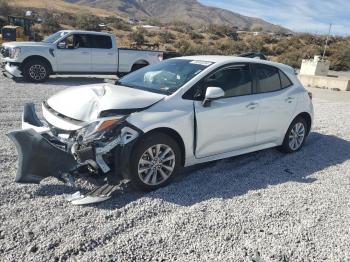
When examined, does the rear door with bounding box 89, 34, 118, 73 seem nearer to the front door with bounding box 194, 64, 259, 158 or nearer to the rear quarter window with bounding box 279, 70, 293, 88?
the rear quarter window with bounding box 279, 70, 293, 88

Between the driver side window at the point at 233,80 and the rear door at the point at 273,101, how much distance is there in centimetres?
22

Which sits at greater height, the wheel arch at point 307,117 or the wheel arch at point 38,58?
the wheel arch at point 307,117

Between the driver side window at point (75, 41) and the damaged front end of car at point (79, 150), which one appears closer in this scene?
the damaged front end of car at point (79, 150)

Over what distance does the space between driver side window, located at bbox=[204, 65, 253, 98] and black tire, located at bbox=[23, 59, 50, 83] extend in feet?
29.9

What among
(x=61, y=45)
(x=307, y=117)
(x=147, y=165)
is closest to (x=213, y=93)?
(x=147, y=165)

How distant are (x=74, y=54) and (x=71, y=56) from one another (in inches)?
5.1

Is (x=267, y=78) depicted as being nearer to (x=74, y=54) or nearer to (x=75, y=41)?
(x=74, y=54)

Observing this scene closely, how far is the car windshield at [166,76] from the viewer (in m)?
5.26

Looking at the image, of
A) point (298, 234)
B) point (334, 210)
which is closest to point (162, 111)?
point (298, 234)

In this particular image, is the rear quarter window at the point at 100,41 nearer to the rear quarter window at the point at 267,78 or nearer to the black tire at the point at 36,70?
the black tire at the point at 36,70

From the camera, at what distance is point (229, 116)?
5.41m

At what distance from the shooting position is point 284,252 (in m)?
3.77

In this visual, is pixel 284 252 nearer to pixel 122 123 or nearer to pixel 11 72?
pixel 122 123

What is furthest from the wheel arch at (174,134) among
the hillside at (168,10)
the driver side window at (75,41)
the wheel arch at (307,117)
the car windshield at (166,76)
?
the hillside at (168,10)
